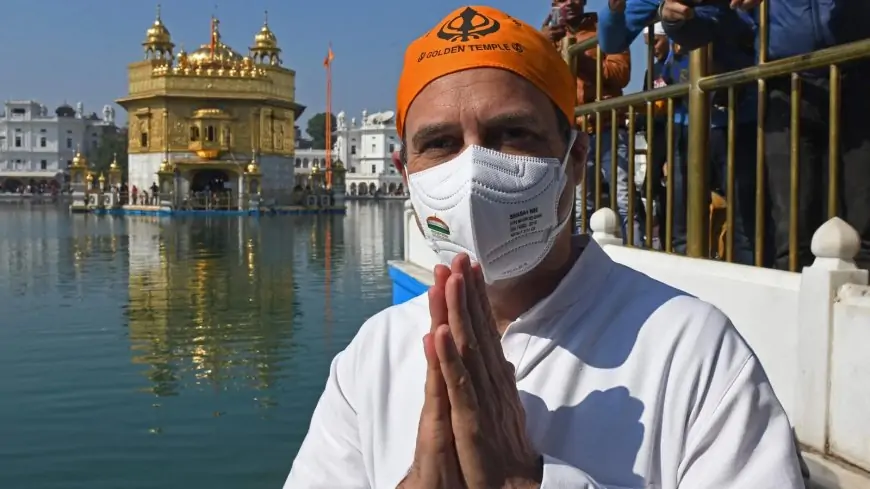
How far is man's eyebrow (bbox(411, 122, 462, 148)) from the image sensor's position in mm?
1654

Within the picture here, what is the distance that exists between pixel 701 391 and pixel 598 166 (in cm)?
293

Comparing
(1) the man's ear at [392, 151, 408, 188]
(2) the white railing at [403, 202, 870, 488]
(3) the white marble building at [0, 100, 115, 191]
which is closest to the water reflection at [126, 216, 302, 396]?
(2) the white railing at [403, 202, 870, 488]

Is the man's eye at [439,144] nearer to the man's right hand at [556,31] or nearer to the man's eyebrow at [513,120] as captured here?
the man's eyebrow at [513,120]

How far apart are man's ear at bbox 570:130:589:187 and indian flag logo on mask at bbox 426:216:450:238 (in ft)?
1.00

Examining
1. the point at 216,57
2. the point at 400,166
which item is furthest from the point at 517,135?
the point at 216,57

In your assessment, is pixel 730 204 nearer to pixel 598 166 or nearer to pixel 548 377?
pixel 598 166

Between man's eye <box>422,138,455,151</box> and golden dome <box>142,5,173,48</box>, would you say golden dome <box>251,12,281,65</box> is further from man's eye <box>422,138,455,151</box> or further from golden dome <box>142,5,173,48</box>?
man's eye <box>422,138,455,151</box>

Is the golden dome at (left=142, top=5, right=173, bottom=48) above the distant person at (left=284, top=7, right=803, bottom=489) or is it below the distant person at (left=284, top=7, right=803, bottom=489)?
above

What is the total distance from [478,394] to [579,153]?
0.67 meters

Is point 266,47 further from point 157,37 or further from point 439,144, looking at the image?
point 439,144

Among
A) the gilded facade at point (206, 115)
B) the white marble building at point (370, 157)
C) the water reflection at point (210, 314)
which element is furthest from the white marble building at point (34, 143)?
the water reflection at point (210, 314)

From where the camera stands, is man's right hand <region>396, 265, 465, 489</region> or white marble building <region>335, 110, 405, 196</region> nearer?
man's right hand <region>396, 265, 465, 489</region>

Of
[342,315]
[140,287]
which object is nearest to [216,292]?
[140,287]

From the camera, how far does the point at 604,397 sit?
1.49 m
